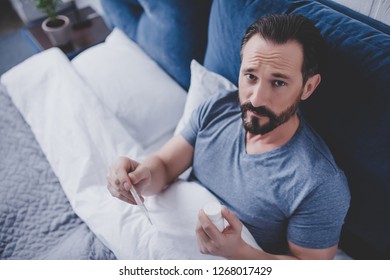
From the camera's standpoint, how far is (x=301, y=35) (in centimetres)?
64

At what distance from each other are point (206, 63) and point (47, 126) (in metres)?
0.58

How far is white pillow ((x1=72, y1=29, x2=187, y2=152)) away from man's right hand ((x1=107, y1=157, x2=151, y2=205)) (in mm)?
304

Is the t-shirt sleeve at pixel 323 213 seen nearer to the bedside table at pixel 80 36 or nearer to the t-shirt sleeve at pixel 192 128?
the t-shirt sleeve at pixel 192 128

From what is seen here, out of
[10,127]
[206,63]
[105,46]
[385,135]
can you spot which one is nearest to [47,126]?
[10,127]

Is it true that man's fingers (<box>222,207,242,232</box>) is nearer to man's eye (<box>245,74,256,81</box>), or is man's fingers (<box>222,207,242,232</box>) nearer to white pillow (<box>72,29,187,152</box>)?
man's eye (<box>245,74,256,81</box>)

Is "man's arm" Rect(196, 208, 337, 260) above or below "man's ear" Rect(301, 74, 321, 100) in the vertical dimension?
below

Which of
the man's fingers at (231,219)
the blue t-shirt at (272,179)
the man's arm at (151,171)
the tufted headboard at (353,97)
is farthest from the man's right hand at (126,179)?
the tufted headboard at (353,97)

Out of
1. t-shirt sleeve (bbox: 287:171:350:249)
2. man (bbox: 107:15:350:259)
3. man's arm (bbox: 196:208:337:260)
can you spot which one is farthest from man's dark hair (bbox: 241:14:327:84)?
man's arm (bbox: 196:208:337:260)

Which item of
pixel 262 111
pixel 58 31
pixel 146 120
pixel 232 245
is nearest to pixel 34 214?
pixel 146 120

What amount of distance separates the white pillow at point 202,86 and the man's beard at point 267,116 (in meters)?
0.23

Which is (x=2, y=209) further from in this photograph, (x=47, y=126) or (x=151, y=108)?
(x=151, y=108)

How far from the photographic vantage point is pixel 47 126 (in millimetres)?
1081

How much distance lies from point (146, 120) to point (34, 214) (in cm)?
46

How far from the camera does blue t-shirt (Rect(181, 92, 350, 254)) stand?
654 mm
